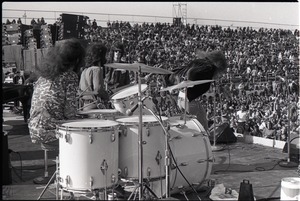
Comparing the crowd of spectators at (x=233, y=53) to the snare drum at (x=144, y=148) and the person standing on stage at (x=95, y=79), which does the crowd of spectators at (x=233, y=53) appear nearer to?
the person standing on stage at (x=95, y=79)

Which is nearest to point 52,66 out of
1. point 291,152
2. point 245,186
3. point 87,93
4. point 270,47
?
point 87,93

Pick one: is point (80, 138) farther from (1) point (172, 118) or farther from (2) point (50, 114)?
(1) point (172, 118)

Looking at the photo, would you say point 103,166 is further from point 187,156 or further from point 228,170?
point 228,170

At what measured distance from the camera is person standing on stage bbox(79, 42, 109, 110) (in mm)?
5391

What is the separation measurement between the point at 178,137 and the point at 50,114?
4.34 ft

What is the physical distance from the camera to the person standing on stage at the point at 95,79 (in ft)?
17.7

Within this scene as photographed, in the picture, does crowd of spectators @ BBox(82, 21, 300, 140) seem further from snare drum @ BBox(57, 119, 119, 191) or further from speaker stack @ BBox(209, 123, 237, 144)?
snare drum @ BBox(57, 119, 119, 191)

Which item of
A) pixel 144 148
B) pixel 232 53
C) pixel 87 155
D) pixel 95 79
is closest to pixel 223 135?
pixel 95 79

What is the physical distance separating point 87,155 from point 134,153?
474 mm

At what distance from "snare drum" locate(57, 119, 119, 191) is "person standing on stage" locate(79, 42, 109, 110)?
1.61 m

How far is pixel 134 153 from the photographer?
3879mm

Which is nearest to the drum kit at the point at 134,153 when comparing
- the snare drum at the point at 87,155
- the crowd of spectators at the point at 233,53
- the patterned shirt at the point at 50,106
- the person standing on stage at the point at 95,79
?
the snare drum at the point at 87,155

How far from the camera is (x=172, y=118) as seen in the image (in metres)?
4.50

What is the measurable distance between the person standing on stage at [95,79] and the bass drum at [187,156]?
4.45 feet
